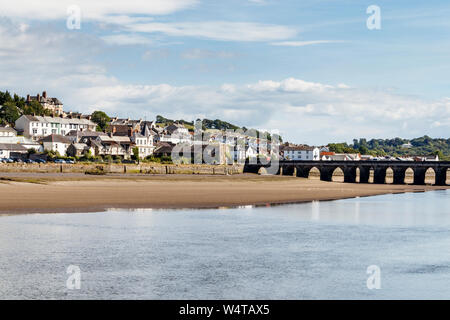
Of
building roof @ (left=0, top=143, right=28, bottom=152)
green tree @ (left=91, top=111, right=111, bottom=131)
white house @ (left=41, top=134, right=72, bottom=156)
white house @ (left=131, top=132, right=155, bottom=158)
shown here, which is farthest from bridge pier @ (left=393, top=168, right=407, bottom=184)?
green tree @ (left=91, top=111, right=111, bottom=131)

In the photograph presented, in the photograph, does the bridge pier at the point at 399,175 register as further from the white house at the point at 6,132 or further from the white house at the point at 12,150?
the white house at the point at 6,132

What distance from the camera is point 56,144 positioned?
327 feet

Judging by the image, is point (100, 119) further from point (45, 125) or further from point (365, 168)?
point (365, 168)

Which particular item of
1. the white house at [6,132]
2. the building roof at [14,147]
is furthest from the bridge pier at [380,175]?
the white house at [6,132]

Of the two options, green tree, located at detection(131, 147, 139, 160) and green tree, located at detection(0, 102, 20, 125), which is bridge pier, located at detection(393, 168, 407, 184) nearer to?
green tree, located at detection(131, 147, 139, 160)

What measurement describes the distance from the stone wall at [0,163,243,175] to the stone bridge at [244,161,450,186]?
7.41 meters

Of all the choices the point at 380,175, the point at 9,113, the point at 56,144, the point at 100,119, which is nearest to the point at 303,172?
the point at 380,175

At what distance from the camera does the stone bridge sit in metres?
86.9

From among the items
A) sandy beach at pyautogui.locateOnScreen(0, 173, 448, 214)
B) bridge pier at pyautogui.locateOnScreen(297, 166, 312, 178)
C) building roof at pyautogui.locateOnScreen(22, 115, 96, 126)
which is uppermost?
building roof at pyautogui.locateOnScreen(22, 115, 96, 126)

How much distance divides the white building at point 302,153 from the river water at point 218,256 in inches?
4654

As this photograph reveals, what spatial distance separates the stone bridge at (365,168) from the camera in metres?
86.9

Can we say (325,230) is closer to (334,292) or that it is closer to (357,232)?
(357,232)
